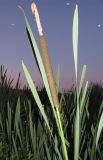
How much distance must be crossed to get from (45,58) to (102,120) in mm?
129

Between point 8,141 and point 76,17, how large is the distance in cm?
91

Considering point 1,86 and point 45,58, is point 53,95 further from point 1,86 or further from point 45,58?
point 1,86

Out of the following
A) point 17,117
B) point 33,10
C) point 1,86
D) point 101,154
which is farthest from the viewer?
point 1,86

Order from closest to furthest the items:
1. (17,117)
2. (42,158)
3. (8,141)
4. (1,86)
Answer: (42,158), (17,117), (8,141), (1,86)

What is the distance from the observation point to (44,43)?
482mm

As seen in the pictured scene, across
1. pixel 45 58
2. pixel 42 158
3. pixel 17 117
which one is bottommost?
pixel 42 158

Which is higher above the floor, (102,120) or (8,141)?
(102,120)

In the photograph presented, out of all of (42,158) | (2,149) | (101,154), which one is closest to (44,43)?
(101,154)

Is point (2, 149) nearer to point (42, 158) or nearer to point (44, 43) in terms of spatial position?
point (42, 158)

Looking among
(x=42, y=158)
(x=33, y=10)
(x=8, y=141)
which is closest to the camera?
(x=33, y=10)

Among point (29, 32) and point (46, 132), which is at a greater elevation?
point (29, 32)

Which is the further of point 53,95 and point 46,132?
point 46,132

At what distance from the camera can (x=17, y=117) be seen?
47.3 inches

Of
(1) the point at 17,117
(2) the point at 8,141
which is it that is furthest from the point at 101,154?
(2) the point at 8,141
